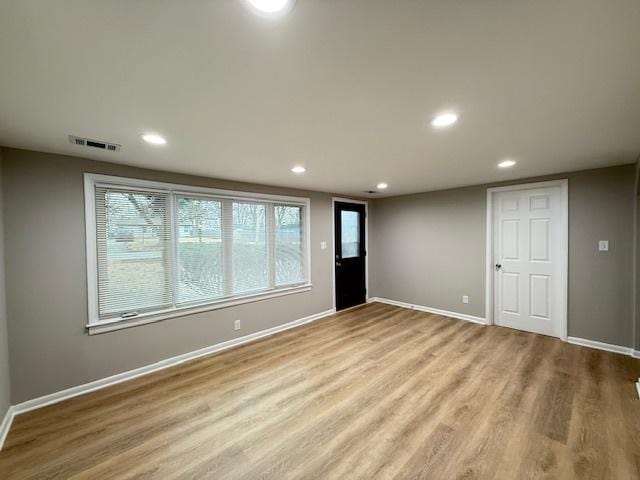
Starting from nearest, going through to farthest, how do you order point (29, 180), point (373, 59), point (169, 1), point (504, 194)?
point (169, 1) → point (373, 59) → point (29, 180) → point (504, 194)

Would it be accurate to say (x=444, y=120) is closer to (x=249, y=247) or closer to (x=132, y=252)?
(x=249, y=247)

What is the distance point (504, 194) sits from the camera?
3.97m

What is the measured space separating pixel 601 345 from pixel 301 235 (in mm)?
4183

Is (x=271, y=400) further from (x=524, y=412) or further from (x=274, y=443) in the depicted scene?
(x=524, y=412)

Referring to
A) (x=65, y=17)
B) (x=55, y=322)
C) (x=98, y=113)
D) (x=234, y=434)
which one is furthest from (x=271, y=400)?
(x=65, y=17)

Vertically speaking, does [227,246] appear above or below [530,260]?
above

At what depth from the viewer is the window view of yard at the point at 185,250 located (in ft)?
8.70

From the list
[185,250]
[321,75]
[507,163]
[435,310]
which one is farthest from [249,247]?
[435,310]

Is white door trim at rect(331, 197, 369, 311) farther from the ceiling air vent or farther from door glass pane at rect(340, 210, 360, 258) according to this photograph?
the ceiling air vent

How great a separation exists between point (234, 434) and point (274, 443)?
1.07ft

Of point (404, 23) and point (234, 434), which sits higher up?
point (404, 23)

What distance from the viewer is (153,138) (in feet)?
6.68

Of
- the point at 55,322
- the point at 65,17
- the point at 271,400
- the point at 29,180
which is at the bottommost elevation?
the point at 271,400

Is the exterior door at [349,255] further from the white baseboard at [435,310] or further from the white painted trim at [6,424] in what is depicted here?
the white painted trim at [6,424]
